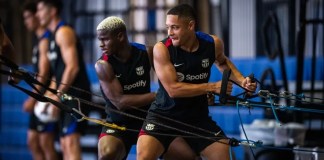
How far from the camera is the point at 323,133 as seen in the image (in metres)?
7.39

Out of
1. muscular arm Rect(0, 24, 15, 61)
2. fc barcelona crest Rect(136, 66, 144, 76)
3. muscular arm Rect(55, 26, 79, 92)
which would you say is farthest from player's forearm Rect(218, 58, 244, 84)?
muscular arm Rect(55, 26, 79, 92)

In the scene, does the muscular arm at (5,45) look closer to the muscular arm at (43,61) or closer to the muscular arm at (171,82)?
the muscular arm at (171,82)

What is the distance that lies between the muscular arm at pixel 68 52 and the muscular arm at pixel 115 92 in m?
1.54

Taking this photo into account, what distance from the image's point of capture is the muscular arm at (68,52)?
7.13 m

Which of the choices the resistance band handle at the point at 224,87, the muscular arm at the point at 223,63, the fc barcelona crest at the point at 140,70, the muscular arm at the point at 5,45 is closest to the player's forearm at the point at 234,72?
the muscular arm at the point at 223,63

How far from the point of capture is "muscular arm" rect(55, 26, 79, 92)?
23.4ft

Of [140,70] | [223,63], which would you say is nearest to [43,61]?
[140,70]

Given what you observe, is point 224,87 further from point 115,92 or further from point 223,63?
point 115,92

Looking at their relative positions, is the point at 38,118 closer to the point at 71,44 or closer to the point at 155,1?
the point at 71,44

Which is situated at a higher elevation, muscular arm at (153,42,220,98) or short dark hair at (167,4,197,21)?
short dark hair at (167,4,197,21)

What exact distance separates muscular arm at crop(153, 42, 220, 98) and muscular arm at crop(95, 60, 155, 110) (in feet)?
1.70

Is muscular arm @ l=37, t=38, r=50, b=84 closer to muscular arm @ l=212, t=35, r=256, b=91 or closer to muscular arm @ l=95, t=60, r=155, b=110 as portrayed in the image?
muscular arm @ l=95, t=60, r=155, b=110

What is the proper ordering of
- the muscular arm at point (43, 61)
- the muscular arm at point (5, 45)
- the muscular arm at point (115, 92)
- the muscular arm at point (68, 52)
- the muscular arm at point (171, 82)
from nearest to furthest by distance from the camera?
the muscular arm at point (171, 82)
the muscular arm at point (115, 92)
the muscular arm at point (5, 45)
the muscular arm at point (68, 52)
the muscular arm at point (43, 61)

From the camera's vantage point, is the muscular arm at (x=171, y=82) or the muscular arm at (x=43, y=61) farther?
the muscular arm at (x=43, y=61)
